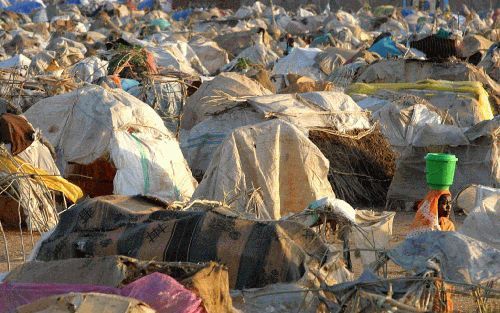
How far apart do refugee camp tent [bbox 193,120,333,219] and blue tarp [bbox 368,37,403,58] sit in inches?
561

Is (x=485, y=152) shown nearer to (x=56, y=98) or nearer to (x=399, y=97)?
(x=399, y=97)

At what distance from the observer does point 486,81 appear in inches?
663

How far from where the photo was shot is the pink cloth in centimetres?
528

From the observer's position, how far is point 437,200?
25.6ft

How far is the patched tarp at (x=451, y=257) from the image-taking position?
18.4ft

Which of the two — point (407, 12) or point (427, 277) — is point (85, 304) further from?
point (407, 12)

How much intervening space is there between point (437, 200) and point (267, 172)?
6.66 feet

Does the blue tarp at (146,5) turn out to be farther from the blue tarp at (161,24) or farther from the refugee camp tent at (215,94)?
the refugee camp tent at (215,94)

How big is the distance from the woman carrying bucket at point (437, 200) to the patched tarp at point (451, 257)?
175 cm

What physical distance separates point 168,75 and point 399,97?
2.76 metres

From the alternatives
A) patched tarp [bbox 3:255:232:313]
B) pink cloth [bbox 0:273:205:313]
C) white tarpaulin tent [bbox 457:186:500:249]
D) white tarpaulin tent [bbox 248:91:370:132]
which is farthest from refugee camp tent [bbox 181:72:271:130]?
pink cloth [bbox 0:273:205:313]

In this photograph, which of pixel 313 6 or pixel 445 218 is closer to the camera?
pixel 445 218

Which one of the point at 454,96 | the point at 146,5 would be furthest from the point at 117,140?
the point at 146,5

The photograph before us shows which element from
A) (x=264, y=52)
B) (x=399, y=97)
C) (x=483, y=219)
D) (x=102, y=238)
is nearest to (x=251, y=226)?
(x=102, y=238)
